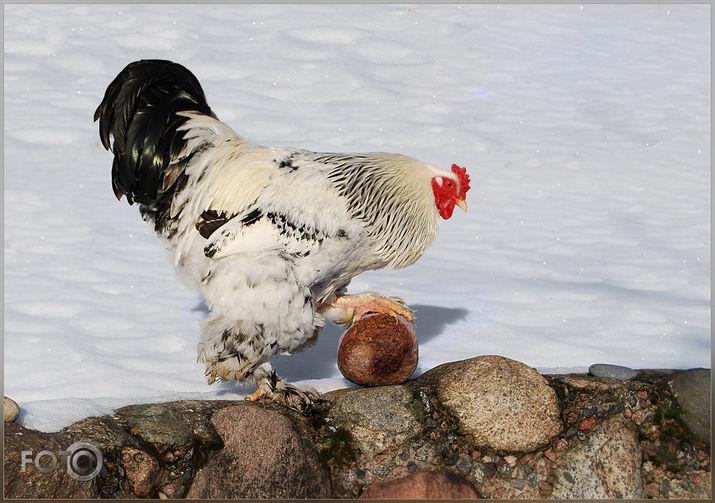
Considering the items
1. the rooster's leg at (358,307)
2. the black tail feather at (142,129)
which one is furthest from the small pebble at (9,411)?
the rooster's leg at (358,307)

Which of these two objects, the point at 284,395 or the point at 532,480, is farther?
the point at 284,395

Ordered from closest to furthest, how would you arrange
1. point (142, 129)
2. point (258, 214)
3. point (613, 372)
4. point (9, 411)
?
point (9, 411), point (258, 214), point (142, 129), point (613, 372)

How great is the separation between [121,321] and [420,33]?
8179 millimetres

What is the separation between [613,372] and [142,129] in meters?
3.25

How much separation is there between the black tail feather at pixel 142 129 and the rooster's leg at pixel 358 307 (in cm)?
130

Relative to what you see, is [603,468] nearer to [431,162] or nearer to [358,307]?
[358,307]

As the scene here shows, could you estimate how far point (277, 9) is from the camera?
1298 cm

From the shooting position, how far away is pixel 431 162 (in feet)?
30.3

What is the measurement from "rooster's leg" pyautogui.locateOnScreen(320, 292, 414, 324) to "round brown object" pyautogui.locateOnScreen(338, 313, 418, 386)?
38cm

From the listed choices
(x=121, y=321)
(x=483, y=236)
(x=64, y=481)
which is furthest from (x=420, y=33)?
(x=64, y=481)

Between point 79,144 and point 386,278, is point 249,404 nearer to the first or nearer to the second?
point 386,278

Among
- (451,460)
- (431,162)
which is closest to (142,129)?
(451,460)

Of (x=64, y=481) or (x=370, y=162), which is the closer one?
(x=64, y=481)

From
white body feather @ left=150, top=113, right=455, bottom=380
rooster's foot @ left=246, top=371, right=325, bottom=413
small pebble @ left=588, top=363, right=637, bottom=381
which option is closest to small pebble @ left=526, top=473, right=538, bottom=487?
small pebble @ left=588, top=363, right=637, bottom=381
